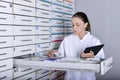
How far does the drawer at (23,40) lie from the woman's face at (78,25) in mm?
394

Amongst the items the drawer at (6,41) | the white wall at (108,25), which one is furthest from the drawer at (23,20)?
the white wall at (108,25)

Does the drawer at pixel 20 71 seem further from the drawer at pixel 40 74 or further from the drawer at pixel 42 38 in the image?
the drawer at pixel 42 38

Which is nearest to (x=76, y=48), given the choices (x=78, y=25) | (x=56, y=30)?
(x=78, y=25)

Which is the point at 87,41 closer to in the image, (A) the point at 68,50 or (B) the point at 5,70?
(A) the point at 68,50

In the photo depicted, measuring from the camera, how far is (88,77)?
2.23m

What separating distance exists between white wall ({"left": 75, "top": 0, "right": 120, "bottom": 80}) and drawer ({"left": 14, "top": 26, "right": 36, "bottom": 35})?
1039 mm

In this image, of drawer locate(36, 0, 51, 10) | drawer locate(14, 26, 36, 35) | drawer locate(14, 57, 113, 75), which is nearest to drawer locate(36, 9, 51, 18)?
drawer locate(36, 0, 51, 10)

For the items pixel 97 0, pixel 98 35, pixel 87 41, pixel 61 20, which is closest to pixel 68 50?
pixel 87 41

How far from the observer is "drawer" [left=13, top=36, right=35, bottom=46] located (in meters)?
1.81

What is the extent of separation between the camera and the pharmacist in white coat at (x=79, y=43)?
2.21 m

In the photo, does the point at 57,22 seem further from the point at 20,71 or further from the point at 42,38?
the point at 20,71

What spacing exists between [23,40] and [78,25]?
555 mm

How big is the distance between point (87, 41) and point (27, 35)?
0.62 m

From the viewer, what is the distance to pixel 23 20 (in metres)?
1.90
